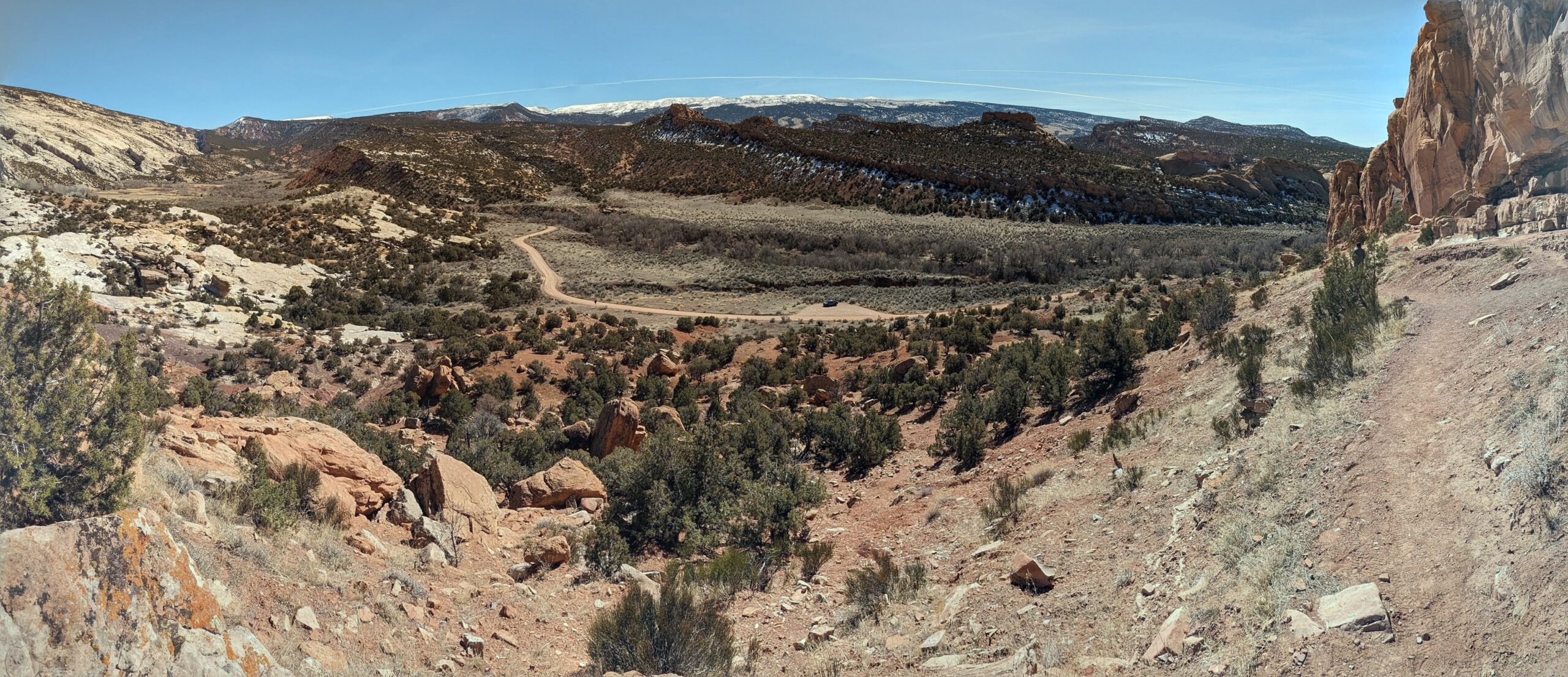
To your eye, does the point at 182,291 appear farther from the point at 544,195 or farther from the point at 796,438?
the point at 544,195

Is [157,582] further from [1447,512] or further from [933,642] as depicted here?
[1447,512]

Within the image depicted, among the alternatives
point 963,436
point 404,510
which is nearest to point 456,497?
point 404,510

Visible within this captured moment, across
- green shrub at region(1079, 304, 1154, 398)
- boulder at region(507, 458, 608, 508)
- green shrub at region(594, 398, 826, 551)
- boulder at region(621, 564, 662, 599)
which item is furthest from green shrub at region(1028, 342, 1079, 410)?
boulder at region(621, 564, 662, 599)

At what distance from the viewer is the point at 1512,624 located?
12.6 ft

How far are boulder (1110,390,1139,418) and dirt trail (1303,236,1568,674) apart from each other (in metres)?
3.41

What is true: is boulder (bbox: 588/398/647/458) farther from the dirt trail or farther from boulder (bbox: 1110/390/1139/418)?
the dirt trail

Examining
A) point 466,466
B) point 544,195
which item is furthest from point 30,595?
point 544,195

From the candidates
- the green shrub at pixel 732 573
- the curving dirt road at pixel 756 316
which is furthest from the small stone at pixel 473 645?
the curving dirt road at pixel 756 316

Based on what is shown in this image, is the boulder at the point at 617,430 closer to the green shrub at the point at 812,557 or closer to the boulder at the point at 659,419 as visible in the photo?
the boulder at the point at 659,419

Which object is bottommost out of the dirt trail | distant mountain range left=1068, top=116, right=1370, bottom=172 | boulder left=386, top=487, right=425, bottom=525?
boulder left=386, top=487, right=425, bottom=525

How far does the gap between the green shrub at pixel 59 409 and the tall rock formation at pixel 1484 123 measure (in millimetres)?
15651

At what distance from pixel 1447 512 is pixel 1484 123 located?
10863 mm

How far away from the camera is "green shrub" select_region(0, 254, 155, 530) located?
157 inches

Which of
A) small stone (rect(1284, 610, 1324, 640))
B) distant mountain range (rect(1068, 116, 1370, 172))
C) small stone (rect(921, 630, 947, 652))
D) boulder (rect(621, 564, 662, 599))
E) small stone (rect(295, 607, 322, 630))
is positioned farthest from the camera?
distant mountain range (rect(1068, 116, 1370, 172))
